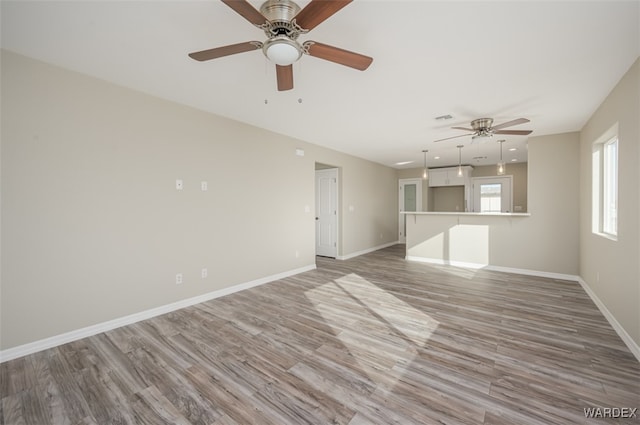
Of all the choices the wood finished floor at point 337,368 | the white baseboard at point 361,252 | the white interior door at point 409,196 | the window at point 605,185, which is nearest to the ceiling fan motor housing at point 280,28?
the wood finished floor at point 337,368

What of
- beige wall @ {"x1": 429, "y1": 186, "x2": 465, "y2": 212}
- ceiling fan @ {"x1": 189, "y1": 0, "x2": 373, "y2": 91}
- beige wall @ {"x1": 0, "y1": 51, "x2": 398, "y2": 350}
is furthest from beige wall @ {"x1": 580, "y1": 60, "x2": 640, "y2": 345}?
beige wall @ {"x1": 429, "y1": 186, "x2": 465, "y2": 212}

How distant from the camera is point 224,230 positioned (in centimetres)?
389

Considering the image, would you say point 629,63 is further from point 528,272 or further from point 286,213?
point 286,213

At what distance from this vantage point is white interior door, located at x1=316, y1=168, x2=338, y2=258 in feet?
21.3

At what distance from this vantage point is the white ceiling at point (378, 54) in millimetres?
1813

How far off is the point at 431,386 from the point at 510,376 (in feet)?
2.12

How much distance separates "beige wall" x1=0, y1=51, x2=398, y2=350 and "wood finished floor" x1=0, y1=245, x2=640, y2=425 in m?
0.41

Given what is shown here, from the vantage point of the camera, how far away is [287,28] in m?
1.66

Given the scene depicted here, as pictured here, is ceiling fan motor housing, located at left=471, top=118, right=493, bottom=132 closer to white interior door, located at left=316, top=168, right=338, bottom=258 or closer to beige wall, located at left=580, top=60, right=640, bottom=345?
beige wall, located at left=580, top=60, right=640, bottom=345

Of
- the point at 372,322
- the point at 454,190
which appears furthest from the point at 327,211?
the point at 454,190

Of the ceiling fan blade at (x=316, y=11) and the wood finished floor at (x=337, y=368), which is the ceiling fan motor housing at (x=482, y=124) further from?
the ceiling fan blade at (x=316, y=11)

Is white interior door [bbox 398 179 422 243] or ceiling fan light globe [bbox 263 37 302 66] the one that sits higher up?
ceiling fan light globe [bbox 263 37 302 66]

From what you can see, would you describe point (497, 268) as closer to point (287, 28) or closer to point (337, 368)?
point (337, 368)

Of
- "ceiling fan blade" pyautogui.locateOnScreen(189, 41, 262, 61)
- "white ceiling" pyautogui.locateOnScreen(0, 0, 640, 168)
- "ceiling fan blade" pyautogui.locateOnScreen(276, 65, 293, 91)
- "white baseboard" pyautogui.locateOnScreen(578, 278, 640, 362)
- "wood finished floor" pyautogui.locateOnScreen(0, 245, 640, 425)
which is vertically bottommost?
"wood finished floor" pyautogui.locateOnScreen(0, 245, 640, 425)
